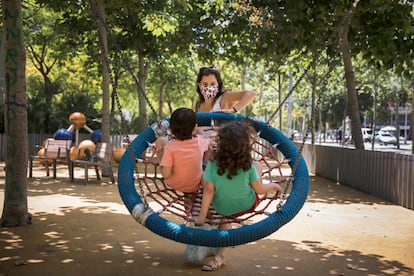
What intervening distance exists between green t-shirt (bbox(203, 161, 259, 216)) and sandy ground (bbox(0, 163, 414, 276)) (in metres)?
0.73

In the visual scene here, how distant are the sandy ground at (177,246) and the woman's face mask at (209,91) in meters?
1.43

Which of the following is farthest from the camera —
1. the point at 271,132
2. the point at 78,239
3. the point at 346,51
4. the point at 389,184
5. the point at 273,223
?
the point at 346,51

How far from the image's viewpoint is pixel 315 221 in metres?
7.18

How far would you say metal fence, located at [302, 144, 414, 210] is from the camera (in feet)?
28.8

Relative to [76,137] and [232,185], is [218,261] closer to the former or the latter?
[232,185]

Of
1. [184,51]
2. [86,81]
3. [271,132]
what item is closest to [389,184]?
[271,132]

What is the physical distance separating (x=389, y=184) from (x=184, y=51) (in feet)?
30.5

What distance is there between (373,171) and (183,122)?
731cm

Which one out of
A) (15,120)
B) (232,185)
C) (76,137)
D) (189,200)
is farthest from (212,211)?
(76,137)

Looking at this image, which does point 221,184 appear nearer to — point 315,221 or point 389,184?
point 315,221

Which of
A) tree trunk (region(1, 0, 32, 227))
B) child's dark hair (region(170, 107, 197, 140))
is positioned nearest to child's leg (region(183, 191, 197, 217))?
child's dark hair (region(170, 107, 197, 140))

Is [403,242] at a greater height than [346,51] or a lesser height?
lesser

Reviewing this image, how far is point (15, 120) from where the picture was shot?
6.25 meters

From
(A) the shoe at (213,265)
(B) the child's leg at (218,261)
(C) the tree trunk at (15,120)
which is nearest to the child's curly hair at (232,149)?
(B) the child's leg at (218,261)
